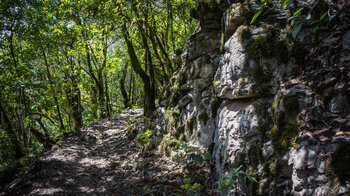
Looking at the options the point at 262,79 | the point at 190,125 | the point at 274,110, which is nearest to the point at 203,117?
the point at 190,125

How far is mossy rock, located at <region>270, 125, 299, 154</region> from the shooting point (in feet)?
8.87

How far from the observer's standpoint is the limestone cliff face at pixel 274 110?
231cm

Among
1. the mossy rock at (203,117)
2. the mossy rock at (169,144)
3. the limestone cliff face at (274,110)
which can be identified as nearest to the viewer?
the limestone cliff face at (274,110)

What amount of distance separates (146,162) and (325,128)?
4.48 meters

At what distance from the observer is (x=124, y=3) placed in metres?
7.23

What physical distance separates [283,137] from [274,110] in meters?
0.46

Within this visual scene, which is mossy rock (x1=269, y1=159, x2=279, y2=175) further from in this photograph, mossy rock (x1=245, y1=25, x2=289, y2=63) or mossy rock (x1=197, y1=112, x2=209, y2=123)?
mossy rock (x1=197, y1=112, x2=209, y2=123)

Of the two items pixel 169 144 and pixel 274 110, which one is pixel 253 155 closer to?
pixel 274 110

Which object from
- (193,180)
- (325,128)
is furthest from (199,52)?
(325,128)

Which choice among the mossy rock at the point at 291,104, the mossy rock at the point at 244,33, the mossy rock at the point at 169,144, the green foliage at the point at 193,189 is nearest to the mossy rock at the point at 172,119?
the mossy rock at the point at 169,144

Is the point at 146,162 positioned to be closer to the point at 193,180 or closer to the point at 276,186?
the point at 193,180

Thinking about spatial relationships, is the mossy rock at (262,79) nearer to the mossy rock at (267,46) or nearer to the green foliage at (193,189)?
the mossy rock at (267,46)

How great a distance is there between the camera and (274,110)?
3.11 meters

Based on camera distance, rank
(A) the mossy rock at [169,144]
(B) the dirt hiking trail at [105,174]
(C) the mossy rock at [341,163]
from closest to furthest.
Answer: (C) the mossy rock at [341,163], (B) the dirt hiking trail at [105,174], (A) the mossy rock at [169,144]
